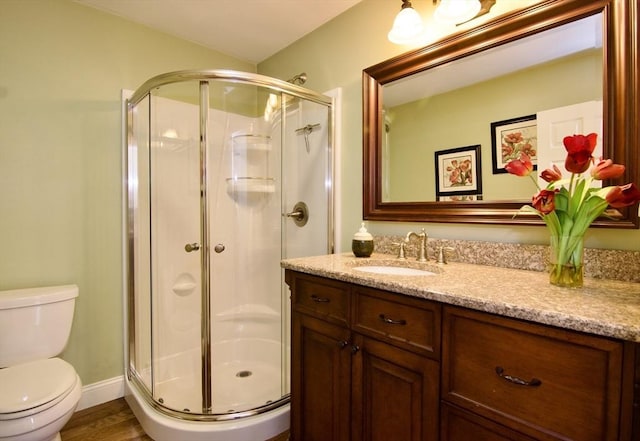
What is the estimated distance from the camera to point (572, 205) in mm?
1014

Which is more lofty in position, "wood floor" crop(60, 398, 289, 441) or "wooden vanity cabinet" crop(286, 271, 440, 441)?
"wooden vanity cabinet" crop(286, 271, 440, 441)

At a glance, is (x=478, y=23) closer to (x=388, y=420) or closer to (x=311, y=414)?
(x=388, y=420)

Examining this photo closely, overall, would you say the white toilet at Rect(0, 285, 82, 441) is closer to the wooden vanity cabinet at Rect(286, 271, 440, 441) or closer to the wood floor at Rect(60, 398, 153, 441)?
the wood floor at Rect(60, 398, 153, 441)

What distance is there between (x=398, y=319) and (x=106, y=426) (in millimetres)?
1846

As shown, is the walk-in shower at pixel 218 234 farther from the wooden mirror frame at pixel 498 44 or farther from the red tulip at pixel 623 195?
the red tulip at pixel 623 195

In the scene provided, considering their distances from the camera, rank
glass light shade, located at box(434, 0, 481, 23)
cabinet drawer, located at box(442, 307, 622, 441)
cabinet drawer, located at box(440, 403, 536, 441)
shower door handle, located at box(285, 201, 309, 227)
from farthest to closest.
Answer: shower door handle, located at box(285, 201, 309, 227) → glass light shade, located at box(434, 0, 481, 23) → cabinet drawer, located at box(440, 403, 536, 441) → cabinet drawer, located at box(442, 307, 622, 441)

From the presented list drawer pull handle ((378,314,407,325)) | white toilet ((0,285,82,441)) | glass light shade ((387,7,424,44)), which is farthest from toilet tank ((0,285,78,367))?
glass light shade ((387,7,424,44))

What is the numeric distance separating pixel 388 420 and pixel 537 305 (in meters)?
0.64

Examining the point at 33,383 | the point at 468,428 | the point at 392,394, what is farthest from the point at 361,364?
the point at 33,383

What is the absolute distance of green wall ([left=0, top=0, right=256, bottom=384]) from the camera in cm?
180

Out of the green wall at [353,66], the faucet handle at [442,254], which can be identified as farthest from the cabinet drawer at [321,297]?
the green wall at [353,66]

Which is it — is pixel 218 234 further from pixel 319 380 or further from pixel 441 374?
pixel 441 374

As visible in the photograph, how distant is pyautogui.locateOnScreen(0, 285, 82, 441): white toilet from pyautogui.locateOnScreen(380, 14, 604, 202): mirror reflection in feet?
5.88

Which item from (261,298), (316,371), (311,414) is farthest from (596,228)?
(261,298)
